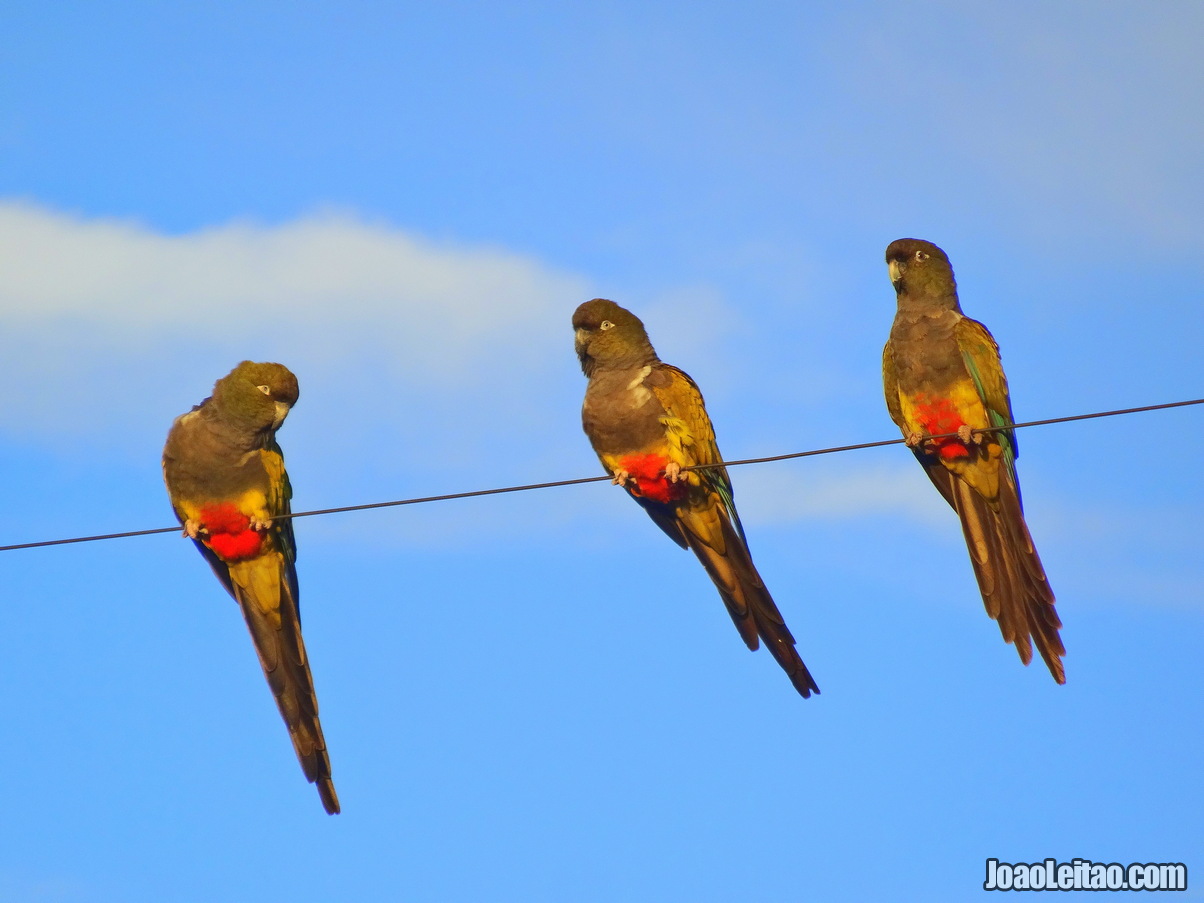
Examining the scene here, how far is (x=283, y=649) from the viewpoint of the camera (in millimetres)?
8711

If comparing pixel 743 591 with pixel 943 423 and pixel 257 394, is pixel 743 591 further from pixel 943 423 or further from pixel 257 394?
pixel 257 394

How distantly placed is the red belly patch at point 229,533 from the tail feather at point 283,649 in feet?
0.33

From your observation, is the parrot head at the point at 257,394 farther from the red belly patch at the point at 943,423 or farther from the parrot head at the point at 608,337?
the red belly patch at the point at 943,423

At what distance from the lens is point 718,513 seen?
8.99 m

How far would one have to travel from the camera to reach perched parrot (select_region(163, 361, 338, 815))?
8.65m

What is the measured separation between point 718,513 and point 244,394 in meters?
3.22

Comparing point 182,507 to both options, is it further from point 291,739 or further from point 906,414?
point 906,414

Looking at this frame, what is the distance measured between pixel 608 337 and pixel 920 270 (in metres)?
2.20

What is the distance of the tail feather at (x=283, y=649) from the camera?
820 centimetres

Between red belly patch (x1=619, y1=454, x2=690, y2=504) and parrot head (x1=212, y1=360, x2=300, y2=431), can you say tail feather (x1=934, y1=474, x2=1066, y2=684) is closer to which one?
red belly patch (x1=619, y1=454, x2=690, y2=504)

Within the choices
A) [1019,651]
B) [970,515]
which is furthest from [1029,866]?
[970,515]

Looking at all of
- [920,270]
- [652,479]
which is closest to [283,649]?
[652,479]

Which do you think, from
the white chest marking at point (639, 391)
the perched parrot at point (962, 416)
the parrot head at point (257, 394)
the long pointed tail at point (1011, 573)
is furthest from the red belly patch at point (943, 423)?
the parrot head at point (257, 394)

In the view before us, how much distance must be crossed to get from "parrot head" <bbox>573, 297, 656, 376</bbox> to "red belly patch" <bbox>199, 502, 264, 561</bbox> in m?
2.60
